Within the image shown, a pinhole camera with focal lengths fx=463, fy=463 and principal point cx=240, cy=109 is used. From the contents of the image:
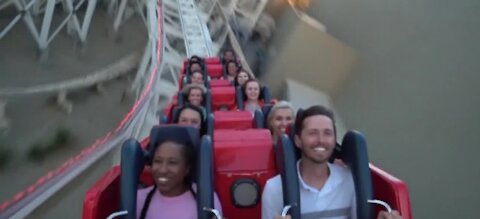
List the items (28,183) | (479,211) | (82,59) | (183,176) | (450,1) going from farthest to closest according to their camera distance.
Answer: (82,59)
(450,1)
(28,183)
(479,211)
(183,176)

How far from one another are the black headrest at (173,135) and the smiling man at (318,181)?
32 centimetres

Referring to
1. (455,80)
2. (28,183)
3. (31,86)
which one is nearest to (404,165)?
(455,80)

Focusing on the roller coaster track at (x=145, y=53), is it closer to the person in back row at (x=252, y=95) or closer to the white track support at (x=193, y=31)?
the white track support at (x=193, y=31)

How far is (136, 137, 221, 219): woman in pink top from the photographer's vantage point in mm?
1513

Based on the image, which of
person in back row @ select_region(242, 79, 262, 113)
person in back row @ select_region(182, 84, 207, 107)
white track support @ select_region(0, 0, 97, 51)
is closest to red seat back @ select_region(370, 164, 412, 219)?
person in back row @ select_region(182, 84, 207, 107)

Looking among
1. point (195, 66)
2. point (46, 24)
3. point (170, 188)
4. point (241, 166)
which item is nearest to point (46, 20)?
point (46, 24)

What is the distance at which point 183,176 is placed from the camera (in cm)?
156

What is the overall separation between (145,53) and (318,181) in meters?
6.93

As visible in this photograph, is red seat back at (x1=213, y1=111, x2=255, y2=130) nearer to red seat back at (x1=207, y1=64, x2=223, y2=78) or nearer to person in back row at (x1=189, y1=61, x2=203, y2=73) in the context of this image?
person in back row at (x1=189, y1=61, x2=203, y2=73)

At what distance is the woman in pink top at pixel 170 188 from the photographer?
59.6 inches

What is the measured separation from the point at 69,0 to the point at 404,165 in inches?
261

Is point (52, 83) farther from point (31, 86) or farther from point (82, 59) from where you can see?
point (82, 59)

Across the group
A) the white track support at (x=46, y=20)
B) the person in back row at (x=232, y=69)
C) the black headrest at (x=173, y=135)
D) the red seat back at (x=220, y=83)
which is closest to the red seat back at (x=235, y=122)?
the black headrest at (x=173, y=135)

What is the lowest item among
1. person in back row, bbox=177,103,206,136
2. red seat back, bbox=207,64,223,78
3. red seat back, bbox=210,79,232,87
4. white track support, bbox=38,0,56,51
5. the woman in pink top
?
the woman in pink top
